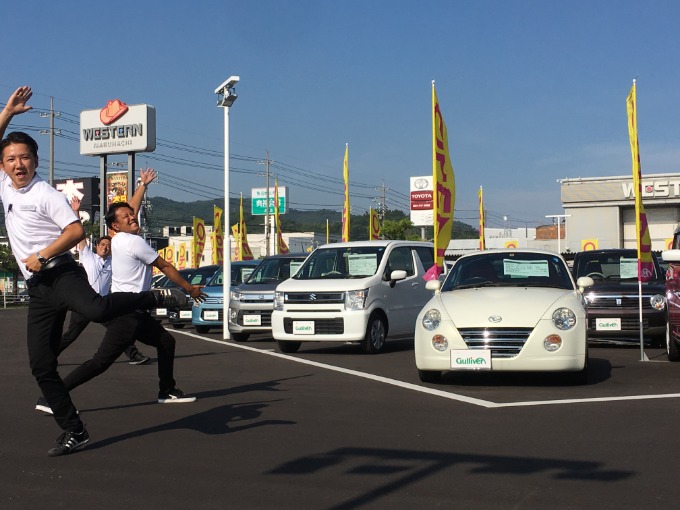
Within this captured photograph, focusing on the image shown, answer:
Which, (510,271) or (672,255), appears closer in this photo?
(672,255)

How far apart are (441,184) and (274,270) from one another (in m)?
3.81

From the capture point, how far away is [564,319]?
9.70m

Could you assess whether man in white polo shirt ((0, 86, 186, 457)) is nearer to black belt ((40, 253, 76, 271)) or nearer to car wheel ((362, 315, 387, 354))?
black belt ((40, 253, 76, 271))

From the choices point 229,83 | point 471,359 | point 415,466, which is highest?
point 229,83

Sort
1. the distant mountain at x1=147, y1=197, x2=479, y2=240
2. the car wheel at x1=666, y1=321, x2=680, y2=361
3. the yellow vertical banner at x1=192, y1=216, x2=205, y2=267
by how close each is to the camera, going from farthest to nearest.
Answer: the distant mountain at x1=147, y1=197, x2=479, y2=240, the yellow vertical banner at x1=192, y1=216, x2=205, y2=267, the car wheel at x1=666, y1=321, x2=680, y2=361

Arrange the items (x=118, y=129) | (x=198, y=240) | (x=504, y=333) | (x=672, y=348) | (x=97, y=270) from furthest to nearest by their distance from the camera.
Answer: (x=198, y=240) < (x=118, y=129) < (x=672, y=348) < (x=97, y=270) < (x=504, y=333)

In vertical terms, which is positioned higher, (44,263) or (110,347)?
(44,263)

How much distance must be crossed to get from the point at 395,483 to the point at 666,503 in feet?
4.86

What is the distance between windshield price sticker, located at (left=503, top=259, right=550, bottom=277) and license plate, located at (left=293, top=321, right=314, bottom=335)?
4.21 metres

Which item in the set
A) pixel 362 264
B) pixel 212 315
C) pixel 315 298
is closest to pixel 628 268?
pixel 362 264

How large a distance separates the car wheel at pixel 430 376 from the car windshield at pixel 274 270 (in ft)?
27.5

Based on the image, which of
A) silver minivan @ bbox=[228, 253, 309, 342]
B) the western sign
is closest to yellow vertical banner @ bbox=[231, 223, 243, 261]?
the western sign

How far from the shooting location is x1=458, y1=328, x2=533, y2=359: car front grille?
31.4 ft

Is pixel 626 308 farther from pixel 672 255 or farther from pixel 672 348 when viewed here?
pixel 672 255
